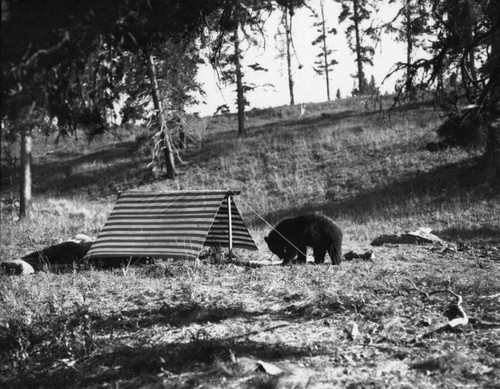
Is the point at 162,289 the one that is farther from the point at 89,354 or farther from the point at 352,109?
the point at 352,109

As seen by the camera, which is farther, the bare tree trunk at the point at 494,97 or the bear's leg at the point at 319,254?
the bear's leg at the point at 319,254

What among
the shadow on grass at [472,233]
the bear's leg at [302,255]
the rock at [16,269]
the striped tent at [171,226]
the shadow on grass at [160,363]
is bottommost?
the shadow on grass at [472,233]

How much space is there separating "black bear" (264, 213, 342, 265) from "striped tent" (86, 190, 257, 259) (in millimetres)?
703

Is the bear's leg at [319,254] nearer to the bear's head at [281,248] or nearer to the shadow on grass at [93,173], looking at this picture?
the bear's head at [281,248]

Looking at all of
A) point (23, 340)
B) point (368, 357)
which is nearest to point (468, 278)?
point (368, 357)

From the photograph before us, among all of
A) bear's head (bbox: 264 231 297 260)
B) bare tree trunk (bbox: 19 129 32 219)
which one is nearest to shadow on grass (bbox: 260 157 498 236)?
bear's head (bbox: 264 231 297 260)

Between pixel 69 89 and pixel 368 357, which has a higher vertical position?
pixel 69 89

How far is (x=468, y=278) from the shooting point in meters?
7.67

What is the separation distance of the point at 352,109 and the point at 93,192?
22513mm

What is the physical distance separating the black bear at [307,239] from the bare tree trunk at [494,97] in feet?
12.6

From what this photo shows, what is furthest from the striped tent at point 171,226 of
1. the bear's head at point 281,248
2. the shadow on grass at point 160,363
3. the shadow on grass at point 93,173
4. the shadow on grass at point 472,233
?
the shadow on grass at point 93,173

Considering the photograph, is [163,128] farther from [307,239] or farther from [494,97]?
[494,97]

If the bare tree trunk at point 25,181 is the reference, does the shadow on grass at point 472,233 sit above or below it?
below

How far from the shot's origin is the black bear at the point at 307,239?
10109 mm
